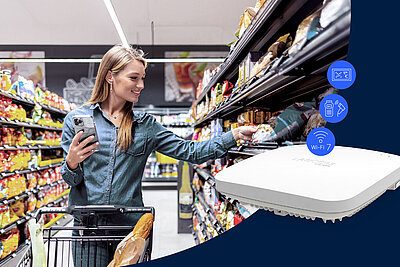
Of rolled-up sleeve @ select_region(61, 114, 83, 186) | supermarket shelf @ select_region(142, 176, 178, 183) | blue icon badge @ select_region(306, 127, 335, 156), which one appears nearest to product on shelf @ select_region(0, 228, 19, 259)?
rolled-up sleeve @ select_region(61, 114, 83, 186)

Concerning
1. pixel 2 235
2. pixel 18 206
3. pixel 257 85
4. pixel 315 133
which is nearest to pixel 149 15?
pixel 257 85

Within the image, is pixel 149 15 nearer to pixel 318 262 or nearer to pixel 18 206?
pixel 318 262

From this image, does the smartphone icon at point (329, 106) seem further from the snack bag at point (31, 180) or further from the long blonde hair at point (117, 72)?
the snack bag at point (31, 180)

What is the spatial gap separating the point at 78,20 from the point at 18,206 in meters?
3.27

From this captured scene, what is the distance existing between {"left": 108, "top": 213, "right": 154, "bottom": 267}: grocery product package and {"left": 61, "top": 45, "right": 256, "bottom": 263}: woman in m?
0.21

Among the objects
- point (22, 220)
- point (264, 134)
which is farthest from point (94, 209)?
point (22, 220)

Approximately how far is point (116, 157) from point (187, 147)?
0.31 metres

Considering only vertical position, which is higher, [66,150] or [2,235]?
[66,150]

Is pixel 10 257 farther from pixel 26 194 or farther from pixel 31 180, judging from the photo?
pixel 31 180

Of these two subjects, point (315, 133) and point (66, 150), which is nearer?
point (315, 133)

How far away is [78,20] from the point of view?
120 cm

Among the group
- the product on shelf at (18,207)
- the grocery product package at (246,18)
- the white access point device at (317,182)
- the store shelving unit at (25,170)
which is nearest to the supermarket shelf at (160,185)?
the store shelving unit at (25,170)

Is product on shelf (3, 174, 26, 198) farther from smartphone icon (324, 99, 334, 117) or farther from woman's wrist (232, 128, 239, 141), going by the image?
smartphone icon (324, 99, 334, 117)

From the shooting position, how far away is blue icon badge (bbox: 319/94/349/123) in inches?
17.1
